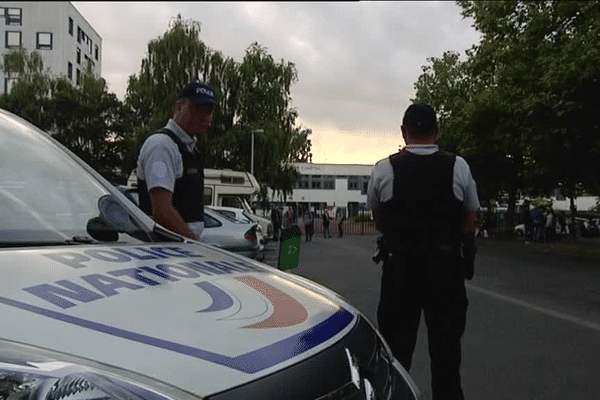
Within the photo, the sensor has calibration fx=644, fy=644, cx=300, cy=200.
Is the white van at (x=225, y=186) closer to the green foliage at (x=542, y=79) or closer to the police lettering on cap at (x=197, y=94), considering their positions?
the green foliage at (x=542, y=79)

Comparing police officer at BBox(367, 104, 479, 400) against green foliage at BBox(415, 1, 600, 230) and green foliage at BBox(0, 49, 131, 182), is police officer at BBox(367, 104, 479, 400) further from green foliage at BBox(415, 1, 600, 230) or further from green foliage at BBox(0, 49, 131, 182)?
green foliage at BBox(0, 49, 131, 182)

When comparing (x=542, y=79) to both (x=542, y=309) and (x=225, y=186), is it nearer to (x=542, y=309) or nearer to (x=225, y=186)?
(x=225, y=186)

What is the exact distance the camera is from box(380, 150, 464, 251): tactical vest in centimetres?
338

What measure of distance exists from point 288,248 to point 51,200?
7.34ft

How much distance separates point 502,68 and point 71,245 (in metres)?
20.8

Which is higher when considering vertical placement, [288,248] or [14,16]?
[14,16]

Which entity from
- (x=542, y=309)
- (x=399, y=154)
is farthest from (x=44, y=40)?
(x=399, y=154)

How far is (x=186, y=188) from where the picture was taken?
13.4 ft

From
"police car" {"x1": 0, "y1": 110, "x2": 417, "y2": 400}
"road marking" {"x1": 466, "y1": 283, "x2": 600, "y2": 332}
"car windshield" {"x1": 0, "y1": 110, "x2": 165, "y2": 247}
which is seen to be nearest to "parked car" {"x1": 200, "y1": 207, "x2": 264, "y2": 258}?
"road marking" {"x1": 466, "y1": 283, "x2": 600, "y2": 332}

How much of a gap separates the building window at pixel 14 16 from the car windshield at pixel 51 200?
199ft

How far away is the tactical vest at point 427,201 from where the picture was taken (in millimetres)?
3379

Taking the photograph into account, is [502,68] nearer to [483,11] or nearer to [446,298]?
[483,11]

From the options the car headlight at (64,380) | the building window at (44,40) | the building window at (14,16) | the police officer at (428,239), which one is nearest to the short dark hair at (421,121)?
the police officer at (428,239)

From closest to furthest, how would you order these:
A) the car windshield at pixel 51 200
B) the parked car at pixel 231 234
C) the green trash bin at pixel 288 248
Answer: the car windshield at pixel 51 200 → the green trash bin at pixel 288 248 → the parked car at pixel 231 234
